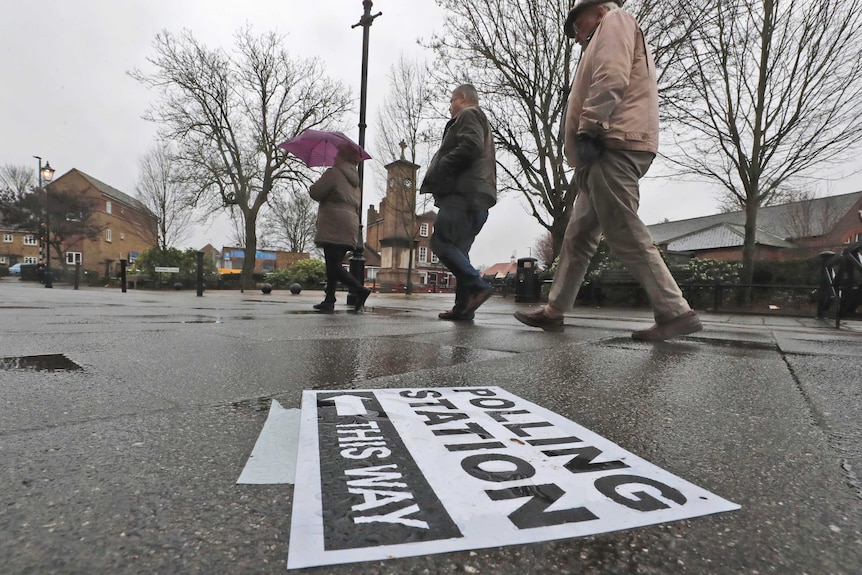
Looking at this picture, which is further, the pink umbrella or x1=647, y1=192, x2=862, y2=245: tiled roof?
x1=647, y1=192, x2=862, y2=245: tiled roof

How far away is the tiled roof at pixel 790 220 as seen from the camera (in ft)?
115

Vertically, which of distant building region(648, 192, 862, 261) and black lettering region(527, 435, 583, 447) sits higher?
distant building region(648, 192, 862, 261)

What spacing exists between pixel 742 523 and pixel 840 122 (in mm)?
15074

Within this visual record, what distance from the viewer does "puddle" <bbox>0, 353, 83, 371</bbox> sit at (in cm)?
179

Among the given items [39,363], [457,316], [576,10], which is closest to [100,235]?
[457,316]

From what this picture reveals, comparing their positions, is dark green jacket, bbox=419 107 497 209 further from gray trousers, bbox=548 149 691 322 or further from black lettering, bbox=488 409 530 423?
black lettering, bbox=488 409 530 423

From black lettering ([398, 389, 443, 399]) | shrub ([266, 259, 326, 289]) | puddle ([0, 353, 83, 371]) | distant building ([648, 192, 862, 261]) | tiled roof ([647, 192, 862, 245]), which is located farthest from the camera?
tiled roof ([647, 192, 862, 245])

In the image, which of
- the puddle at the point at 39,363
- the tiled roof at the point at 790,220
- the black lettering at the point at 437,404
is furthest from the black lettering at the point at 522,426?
the tiled roof at the point at 790,220

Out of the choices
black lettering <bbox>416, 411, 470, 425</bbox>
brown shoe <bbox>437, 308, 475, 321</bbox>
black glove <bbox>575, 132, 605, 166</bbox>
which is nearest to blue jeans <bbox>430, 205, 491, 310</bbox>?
brown shoe <bbox>437, 308, 475, 321</bbox>

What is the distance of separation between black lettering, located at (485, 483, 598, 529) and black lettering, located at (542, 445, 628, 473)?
0.11 metres

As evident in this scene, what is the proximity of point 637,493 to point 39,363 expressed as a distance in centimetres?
231

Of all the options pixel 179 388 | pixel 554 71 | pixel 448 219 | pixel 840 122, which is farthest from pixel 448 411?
pixel 840 122

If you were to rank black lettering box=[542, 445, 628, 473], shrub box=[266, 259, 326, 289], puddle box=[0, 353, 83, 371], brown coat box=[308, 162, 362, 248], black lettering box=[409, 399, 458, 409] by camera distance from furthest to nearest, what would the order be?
shrub box=[266, 259, 326, 289] < brown coat box=[308, 162, 362, 248] < puddle box=[0, 353, 83, 371] < black lettering box=[409, 399, 458, 409] < black lettering box=[542, 445, 628, 473]

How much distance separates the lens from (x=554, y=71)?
1241 centimetres
